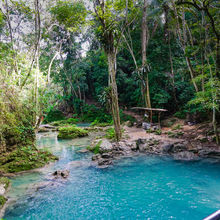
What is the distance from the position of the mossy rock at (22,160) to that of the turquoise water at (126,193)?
63 centimetres

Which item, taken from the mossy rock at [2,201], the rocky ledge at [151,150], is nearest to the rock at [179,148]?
the rocky ledge at [151,150]

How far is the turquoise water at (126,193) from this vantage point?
4.29 m

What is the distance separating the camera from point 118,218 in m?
4.12

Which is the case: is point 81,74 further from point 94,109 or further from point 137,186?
point 137,186

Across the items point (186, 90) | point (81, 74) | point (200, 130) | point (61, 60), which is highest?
point (61, 60)

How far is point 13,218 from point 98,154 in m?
4.68

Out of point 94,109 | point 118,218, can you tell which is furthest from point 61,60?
point 118,218

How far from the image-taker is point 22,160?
23.7ft

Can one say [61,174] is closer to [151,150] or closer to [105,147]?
[105,147]

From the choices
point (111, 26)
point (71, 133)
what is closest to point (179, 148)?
point (111, 26)

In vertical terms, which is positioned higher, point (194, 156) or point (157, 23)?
point (157, 23)

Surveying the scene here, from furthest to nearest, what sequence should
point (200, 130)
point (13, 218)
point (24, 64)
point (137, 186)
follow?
point (200, 130) → point (24, 64) → point (137, 186) → point (13, 218)

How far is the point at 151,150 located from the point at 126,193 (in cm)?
408

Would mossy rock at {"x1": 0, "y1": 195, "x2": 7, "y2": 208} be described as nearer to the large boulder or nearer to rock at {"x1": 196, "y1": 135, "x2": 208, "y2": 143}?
the large boulder
